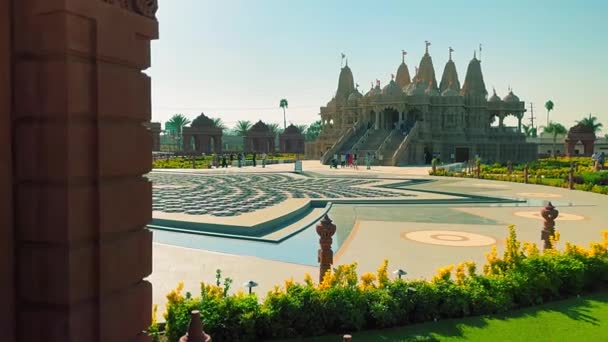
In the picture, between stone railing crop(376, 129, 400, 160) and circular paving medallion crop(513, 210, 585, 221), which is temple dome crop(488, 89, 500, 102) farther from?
circular paving medallion crop(513, 210, 585, 221)

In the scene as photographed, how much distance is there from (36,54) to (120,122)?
1.96 feet

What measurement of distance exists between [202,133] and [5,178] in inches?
2340

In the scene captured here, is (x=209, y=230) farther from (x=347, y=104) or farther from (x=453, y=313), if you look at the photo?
(x=347, y=104)

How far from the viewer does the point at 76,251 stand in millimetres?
2703

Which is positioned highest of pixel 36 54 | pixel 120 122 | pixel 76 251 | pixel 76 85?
pixel 36 54

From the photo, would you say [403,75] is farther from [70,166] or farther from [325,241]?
[70,166]

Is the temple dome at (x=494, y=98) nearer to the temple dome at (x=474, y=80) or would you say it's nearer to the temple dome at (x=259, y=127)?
the temple dome at (x=474, y=80)

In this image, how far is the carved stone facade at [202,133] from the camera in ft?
199

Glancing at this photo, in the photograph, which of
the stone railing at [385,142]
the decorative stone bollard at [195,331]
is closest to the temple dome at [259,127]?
the stone railing at [385,142]

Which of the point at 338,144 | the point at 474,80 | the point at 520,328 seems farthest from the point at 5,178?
the point at 474,80

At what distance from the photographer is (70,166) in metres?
2.65

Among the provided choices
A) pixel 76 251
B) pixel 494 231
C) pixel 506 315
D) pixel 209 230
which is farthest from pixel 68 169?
pixel 494 231

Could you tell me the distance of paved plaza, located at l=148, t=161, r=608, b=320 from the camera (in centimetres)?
927

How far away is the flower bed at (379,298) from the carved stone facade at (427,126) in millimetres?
37495
